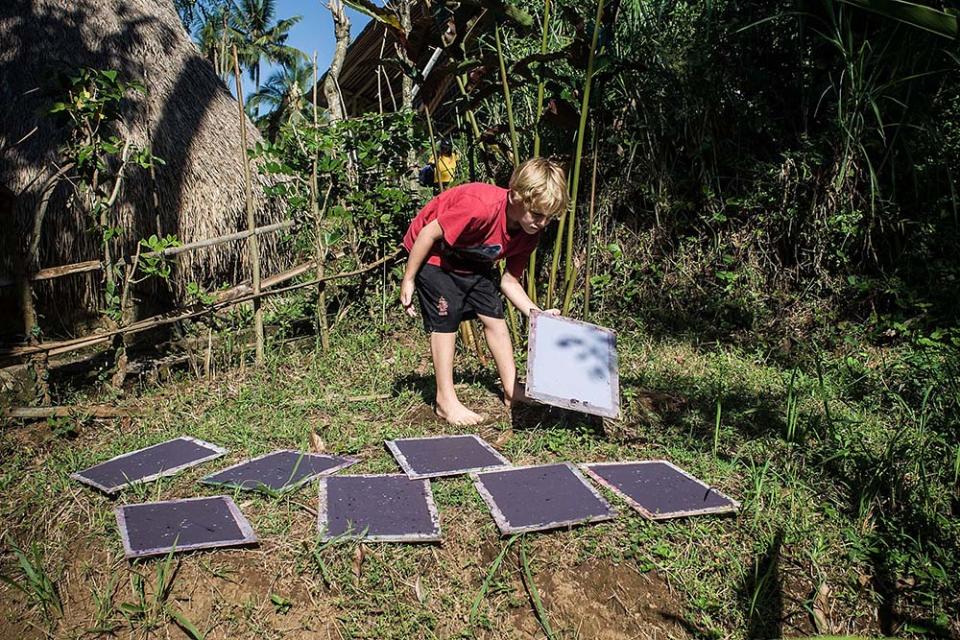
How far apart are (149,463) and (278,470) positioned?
1.79ft

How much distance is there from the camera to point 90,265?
11.4 feet

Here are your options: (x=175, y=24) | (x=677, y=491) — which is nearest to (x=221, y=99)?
(x=175, y=24)

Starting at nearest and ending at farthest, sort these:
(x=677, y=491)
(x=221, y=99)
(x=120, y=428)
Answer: (x=677, y=491)
(x=120, y=428)
(x=221, y=99)

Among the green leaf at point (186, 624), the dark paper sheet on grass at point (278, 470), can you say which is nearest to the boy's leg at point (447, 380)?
the dark paper sheet on grass at point (278, 470)

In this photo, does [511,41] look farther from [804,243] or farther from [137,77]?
[137,77]

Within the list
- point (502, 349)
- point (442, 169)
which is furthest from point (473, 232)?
point (442, 169)

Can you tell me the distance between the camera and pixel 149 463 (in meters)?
2.61

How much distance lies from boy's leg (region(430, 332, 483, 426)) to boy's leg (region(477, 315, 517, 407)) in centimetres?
19

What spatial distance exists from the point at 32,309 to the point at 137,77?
3.15 m

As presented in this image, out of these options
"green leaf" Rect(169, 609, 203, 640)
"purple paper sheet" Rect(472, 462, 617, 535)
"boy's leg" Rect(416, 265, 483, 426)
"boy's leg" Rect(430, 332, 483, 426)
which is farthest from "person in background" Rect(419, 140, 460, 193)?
"green leaf" Rect(169, 609, 203, 640)

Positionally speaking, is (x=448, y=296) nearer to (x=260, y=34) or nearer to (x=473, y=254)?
(x=473, y=254)

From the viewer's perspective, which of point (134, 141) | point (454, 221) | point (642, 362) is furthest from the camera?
point (134, 141)

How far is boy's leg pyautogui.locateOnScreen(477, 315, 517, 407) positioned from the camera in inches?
122

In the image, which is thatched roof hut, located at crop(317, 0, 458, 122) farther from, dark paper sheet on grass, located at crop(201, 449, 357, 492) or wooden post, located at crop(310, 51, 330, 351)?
dark paper sheet on grass, located at crop(201, 449, 357, 492)
